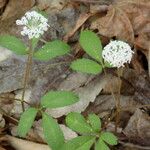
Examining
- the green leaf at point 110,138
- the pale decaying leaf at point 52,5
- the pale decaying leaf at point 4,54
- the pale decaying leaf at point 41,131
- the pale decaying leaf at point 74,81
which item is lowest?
the pale decaying leaf at point 41,131

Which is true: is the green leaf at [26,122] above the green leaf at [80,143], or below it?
above

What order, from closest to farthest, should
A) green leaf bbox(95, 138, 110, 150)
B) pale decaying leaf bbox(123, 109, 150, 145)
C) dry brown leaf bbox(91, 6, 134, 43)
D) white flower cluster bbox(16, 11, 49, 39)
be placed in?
green leaf bbox(95, 138, 110, 150)
white flower cluster bbox(16, 11, 49, 39)
pale decaying leaf bbox(123, 109, 150, 145)
dry brown leaf bbox(91, 6, 134, 43)

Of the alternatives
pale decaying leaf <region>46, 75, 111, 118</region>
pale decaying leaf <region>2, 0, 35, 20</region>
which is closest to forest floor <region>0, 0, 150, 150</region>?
pale decaying leaf <region>46, 75, 111, 118</region>

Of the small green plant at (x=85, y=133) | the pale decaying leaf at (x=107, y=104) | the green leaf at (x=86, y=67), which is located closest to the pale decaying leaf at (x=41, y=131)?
the pale decaying leaf at (x=107, y=104)

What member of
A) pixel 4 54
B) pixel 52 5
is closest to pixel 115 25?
pixel 52 5

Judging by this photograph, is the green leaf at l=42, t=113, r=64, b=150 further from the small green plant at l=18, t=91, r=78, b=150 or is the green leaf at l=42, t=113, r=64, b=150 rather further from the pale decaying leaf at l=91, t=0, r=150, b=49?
the pale decaying leaf at l=91, t=0, r=150, b=49

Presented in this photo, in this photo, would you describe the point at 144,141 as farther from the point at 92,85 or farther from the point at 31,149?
the point at 31,149

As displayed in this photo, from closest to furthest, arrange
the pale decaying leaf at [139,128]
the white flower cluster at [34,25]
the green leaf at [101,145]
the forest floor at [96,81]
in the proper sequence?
the green leaf at [101,145] → the white flower cluster at [34,25] → the pale decaying leaf at [139,128] → the forest floor at [96,81]

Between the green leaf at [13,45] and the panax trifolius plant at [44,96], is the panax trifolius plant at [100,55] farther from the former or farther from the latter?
the green leaf at [13,45]
